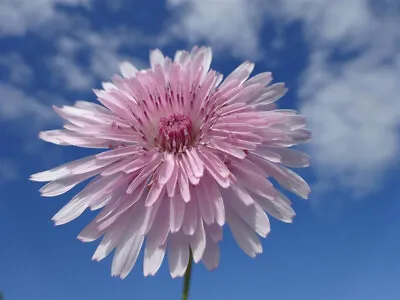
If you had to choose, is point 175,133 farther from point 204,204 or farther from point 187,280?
point 187,280

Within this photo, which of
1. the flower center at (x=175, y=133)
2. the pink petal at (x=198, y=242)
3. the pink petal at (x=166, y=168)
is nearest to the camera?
the pink petal at (x=198, y=242)

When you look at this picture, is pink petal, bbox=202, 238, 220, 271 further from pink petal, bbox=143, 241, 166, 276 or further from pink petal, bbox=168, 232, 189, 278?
pink petal, bbox=143, 241, 166, 276

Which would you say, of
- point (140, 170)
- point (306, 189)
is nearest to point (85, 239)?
point (140, 170)

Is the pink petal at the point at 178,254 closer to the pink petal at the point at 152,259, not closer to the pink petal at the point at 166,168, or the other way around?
the pink petal at the point at 152,259

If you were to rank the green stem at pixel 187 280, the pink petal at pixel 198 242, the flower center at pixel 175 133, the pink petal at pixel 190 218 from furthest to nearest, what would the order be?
the flower center at pixel 175 133 < the pink petal at pixel 190 218 < the pink petal at pixel 198 242 < the green stem at pixel 187 280

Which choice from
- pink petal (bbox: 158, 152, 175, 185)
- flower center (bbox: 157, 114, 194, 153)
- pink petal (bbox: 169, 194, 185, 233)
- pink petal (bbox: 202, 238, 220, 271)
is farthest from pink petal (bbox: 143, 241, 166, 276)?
flower center (bbox: 157, 114, 194, 153)

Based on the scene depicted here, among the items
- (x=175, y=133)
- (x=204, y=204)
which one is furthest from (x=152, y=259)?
(x=175, y=133)

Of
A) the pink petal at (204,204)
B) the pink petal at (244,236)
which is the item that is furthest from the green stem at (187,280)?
the pink petal at (244,236)
